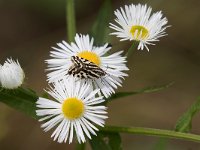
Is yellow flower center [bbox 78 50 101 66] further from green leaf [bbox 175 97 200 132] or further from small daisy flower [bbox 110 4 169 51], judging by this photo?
green leaf [bbox 175 97 200 132]

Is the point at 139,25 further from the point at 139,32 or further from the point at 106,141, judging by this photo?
the point at 106,141

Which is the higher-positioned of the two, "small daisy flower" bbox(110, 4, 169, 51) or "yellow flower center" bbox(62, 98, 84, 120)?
"small daisy flower" bbox(110, 4, 169, 51)

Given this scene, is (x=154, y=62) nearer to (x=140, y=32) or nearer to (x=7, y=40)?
(x=7, y=40)

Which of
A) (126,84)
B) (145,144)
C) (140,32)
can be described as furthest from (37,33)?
(140,32)

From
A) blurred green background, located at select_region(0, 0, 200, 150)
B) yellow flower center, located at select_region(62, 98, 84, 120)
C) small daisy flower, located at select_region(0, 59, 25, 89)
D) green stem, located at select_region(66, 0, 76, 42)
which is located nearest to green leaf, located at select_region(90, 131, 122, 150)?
yellow flower center, located at select_region(62, 98, 84, 120)

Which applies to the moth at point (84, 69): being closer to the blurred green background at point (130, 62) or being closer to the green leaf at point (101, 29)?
the green leaf at point (101, 29)

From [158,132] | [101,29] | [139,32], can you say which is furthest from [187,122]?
[101,29]
